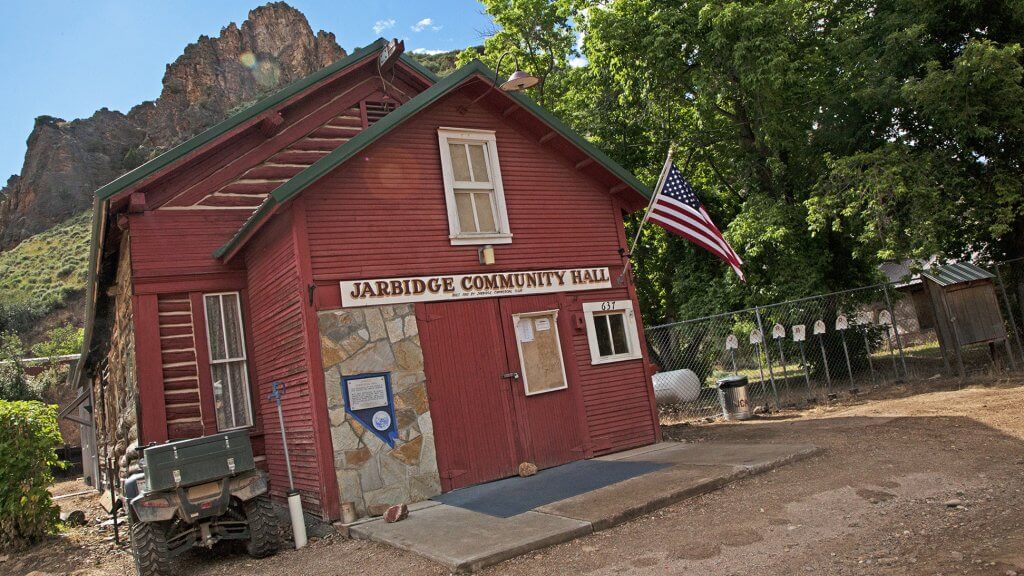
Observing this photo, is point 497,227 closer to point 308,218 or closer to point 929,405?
point 308,218

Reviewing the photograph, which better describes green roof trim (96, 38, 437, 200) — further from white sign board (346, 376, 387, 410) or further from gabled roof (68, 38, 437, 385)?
white sign board (346, 376, 387, 410)

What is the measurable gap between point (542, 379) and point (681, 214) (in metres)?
3.76

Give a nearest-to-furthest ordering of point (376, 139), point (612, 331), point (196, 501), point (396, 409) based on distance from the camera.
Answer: point (196, 501)
point (396, 409)
point (376, 139)
point (612, 331)

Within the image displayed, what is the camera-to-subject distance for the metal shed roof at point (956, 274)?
1616cm

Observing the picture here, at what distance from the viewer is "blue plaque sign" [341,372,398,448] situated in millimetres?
9227

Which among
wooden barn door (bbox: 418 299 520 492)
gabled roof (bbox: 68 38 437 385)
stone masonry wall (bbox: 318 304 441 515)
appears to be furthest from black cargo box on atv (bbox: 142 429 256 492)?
gabled roof (bbox: 68 38 437 385)

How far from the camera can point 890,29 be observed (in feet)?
57.1

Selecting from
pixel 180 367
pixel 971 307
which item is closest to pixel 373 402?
pixel 180 367

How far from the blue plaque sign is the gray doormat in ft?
3.86

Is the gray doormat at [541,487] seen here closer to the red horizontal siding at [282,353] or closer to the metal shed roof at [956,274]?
the red horizontal siding at [282,353]

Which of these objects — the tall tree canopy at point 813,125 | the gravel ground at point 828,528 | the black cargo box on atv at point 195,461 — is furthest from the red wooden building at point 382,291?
the tall tree canopy at point 813,125

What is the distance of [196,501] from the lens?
783 centimetres

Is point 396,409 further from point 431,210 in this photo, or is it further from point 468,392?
point 431,210

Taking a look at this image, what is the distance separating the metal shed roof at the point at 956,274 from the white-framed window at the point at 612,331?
862 cm
